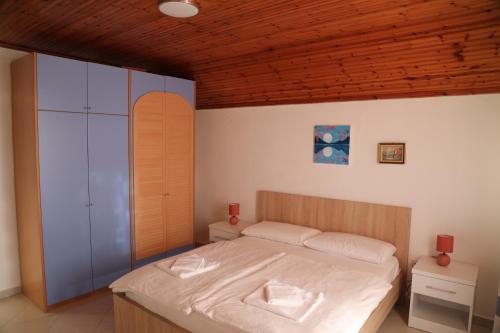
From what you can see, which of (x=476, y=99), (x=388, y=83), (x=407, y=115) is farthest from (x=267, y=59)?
(x=476, y=99)

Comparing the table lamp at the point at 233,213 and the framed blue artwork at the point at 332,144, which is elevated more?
the framed blue artwork at the point at 332,144

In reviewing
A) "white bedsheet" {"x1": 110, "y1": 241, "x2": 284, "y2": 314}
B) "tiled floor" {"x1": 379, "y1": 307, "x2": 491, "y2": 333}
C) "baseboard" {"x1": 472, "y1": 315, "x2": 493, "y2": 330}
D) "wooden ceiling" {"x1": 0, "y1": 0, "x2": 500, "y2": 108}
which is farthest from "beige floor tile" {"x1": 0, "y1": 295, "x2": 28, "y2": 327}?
"baseboard" {"x1": 472, "y1": 315, "x2": 493, "y2": 330}

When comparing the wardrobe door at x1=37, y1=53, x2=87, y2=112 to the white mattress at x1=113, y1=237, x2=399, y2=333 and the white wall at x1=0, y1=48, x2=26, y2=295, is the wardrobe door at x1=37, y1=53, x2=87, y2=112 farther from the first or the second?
the white mattress at x1=113, y1=237, x2=399, y2=333

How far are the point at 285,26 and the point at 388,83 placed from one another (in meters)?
1.17

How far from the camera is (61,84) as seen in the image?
3.06 metres

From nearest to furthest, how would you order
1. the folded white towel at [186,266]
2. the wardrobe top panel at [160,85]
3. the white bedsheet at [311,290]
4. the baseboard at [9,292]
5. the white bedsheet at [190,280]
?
1. the white bedsheet at [311,290]
2. the white bedsheet at [190,280]
3. the folded white towel at [186,266]
4. the baseboard at [9,292]
5. the wardrobe top panel at [160,85]

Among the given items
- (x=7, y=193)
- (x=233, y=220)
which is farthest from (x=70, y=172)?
(x=233, y=220)

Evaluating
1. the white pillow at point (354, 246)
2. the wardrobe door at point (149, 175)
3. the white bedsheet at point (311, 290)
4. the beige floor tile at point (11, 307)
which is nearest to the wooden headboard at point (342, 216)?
the white pillow at point (354, 246)

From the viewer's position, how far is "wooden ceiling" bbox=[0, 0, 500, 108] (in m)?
2.31

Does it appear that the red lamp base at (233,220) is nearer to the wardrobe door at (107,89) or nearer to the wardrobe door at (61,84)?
the wardrobe door at (107,89)

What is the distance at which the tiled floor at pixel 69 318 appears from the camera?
2814mm

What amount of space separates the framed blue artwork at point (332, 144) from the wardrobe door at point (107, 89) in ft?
6.98

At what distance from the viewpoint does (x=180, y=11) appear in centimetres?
229

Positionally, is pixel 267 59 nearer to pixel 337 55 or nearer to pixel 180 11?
pixel 337 55
